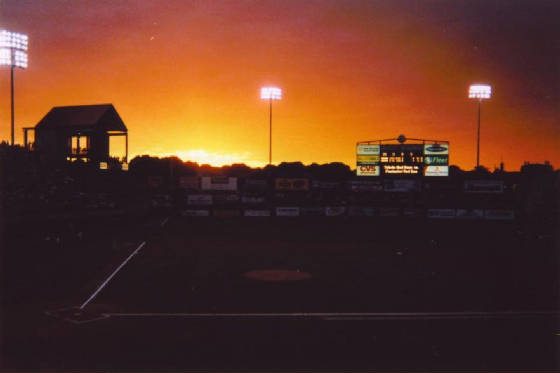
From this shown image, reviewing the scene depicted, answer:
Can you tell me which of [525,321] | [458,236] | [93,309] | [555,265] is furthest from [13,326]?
[458,236]

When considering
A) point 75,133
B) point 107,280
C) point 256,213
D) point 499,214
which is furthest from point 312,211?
point 75,133

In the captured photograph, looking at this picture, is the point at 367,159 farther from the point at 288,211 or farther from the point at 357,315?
the point at 357,315

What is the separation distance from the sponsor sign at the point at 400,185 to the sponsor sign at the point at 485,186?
3566mm

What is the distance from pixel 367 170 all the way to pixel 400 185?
307 centimetres

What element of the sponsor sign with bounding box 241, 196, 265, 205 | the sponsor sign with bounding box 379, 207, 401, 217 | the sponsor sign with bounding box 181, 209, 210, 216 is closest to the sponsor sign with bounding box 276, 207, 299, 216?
the sponsor sign with bounding box 241, 196, 265, 205

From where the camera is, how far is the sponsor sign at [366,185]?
110ft

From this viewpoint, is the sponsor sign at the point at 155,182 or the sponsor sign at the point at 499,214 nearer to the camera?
the sponsor sign at the point at 499,214

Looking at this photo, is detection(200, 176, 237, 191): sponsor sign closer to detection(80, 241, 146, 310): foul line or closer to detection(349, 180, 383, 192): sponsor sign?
detection(349, 180, 383, 192): sponsor sign

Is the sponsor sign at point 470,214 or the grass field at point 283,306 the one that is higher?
the sponsor sign at point 470,214

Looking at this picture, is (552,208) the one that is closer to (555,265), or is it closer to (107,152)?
(555,265)

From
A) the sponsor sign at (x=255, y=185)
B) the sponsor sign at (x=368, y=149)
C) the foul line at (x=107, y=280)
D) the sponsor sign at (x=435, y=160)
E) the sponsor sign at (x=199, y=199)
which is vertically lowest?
the foul line at (x=107, y=280)

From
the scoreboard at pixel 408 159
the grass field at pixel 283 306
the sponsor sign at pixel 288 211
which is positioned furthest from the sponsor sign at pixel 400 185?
the grass field at pixel 283 306

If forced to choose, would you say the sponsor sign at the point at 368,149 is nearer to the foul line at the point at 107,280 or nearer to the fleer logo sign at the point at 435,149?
the fleer logo sign at the point at 435,149

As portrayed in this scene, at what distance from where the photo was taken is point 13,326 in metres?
8.73
